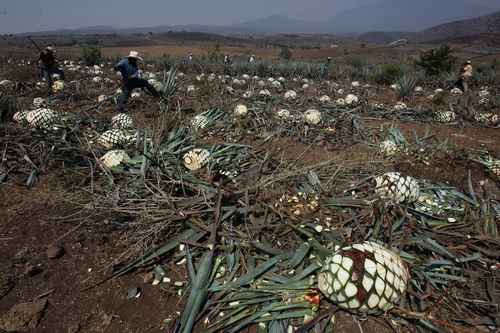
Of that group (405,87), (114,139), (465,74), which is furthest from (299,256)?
(465,74)

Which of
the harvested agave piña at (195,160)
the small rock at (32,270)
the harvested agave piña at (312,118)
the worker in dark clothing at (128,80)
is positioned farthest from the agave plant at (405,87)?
the small rock at (32,270)

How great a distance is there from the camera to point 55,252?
2350 millimetres

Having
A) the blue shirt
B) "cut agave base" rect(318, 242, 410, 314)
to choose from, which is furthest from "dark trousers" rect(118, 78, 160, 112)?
"cut agave base" rect(318, 242, 410, 314)

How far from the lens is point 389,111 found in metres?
6.94

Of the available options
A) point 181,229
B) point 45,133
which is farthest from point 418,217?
point 45,133

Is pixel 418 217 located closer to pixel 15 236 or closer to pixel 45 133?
pixel 15 236

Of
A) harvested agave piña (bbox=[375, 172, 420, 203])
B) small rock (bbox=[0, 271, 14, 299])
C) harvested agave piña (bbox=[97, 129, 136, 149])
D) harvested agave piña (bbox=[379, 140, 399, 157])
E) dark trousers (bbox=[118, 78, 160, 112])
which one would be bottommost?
small rock (bbox=[0, 271, 14, 299])

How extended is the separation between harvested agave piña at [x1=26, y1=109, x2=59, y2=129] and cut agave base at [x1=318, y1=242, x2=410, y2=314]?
4204mm

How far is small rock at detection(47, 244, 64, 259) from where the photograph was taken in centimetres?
234

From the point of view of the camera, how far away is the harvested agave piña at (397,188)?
263 cm

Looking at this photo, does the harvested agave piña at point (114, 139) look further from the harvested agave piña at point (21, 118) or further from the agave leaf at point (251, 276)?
the agave leaf at point (251, 276)

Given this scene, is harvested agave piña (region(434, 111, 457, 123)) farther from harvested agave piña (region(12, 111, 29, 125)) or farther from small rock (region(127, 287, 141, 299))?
harvested agave piña (region(12, 111, 29, 125))

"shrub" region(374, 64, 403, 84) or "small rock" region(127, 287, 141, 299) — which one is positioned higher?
"shrub" region(374, 64, 403, 84)

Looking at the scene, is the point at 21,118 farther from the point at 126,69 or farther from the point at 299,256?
the point at 299,256
